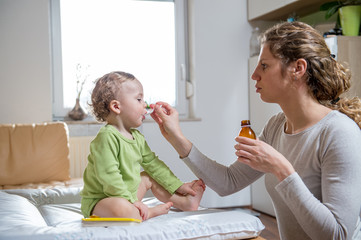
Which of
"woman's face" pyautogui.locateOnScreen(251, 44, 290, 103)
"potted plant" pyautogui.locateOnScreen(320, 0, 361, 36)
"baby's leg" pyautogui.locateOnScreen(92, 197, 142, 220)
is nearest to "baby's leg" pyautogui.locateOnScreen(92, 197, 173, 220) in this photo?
"baby's leg" pyautogui.locateOnScreen(92, 197, 142, 220)

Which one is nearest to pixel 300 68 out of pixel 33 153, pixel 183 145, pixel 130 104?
pixel 183 145

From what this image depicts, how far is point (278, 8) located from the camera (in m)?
3.61

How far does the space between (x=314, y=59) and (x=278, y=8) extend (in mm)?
2395

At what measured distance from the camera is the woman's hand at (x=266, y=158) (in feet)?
4.00

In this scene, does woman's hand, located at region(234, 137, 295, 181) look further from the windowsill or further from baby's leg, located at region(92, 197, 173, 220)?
the windowsill

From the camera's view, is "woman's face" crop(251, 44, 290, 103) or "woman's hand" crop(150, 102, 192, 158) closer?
"woman's face" crop(251, 44, 290, 103)

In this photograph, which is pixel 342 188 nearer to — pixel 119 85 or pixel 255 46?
pixel 119 85

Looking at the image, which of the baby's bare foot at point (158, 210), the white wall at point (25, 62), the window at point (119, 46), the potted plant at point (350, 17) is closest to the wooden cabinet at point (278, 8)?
the potted plant at point (350, 17)

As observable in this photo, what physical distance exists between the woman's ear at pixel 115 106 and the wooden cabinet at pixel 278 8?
2.28m

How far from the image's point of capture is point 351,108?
1.42 meters

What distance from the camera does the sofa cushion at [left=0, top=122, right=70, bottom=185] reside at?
305 cm

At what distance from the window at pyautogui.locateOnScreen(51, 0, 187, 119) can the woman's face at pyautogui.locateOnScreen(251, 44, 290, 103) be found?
2.54m

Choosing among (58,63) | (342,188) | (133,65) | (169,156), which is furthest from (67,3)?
(342,188)

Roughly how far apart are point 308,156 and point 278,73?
29cm
